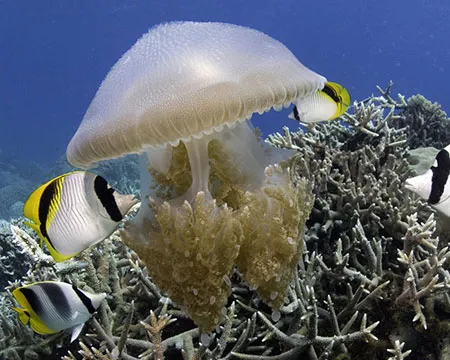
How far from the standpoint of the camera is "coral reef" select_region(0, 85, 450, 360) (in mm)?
2506

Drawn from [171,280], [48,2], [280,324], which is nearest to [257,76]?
[171,280]

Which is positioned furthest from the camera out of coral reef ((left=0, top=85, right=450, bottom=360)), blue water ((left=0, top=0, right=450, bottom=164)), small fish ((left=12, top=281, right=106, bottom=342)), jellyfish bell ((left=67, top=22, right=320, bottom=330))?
blue water ((left=0, top=0, right=450, bottom=164))

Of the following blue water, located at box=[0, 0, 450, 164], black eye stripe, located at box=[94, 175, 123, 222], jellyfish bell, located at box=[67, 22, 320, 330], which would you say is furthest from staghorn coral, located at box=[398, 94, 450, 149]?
blue water, located at box=[0, 0, 450, 164]

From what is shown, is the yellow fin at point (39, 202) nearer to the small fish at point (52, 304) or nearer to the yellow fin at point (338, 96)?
the small fish at point (52, 304)

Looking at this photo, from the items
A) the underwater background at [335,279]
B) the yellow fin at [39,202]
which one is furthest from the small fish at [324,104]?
the yellow fin at [39,202]

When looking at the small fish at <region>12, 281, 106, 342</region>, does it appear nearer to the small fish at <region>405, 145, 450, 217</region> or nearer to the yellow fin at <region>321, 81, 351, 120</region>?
the small fish at <region>405, 145, 450, 217</region>

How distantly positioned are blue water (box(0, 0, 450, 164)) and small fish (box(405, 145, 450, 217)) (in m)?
67.1

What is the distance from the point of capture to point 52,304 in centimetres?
261

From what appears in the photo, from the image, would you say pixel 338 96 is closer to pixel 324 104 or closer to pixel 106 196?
pixel 324 104

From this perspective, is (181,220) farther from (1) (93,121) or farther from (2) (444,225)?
(2) (444,225)

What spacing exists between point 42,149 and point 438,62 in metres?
76.2

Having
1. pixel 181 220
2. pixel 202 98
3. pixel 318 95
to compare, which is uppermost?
pixel 318 95

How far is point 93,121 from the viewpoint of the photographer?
152 cm

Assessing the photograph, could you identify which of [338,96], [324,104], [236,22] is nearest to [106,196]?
[324,104]
